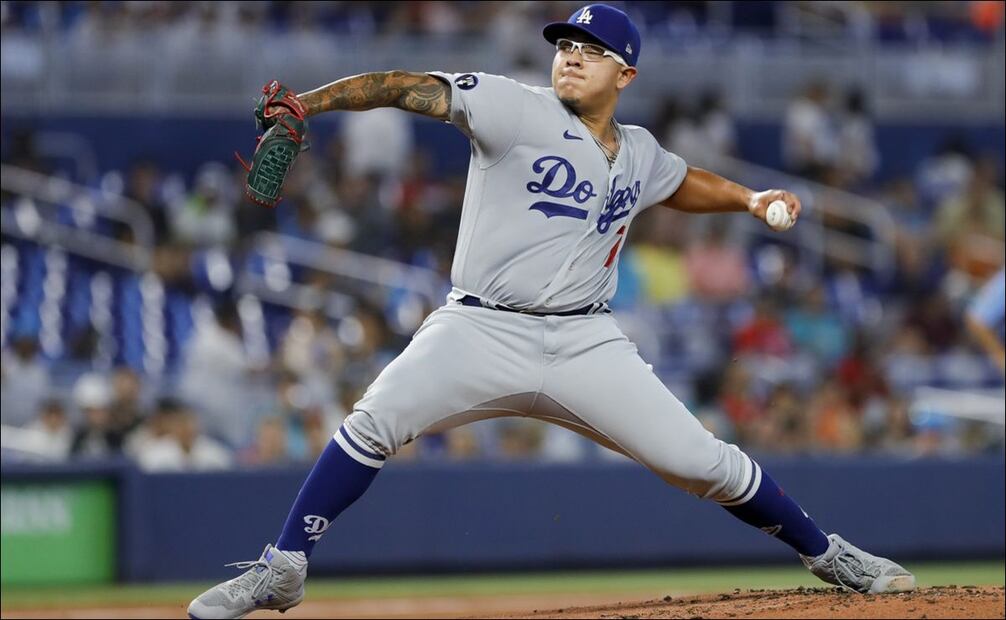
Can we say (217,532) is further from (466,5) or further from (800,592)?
(466,5)

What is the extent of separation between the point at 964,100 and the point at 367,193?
270 inches

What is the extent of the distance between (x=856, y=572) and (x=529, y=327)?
152cm

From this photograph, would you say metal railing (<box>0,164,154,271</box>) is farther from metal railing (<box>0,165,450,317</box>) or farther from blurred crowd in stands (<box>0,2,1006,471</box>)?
blurred crowd in stands (<box>0,2,1006,471</box>)

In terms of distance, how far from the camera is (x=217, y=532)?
1010 cm

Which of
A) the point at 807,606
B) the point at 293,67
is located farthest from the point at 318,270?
the point at 807,606

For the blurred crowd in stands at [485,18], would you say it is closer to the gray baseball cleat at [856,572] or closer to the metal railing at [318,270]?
the metal railing at [318,270]

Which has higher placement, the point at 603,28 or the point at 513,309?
the point at 603,28

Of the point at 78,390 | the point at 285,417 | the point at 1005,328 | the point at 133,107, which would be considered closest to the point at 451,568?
the point at 285,417

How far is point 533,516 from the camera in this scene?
1046 cm

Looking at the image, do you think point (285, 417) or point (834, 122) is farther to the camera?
point (834, 122)

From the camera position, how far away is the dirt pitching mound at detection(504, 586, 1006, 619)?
5.18 m

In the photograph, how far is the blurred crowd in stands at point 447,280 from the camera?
34.1 ft

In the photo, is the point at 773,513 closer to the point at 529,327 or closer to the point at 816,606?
the point at 816,606

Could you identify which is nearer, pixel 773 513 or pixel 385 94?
pixel 385 94
